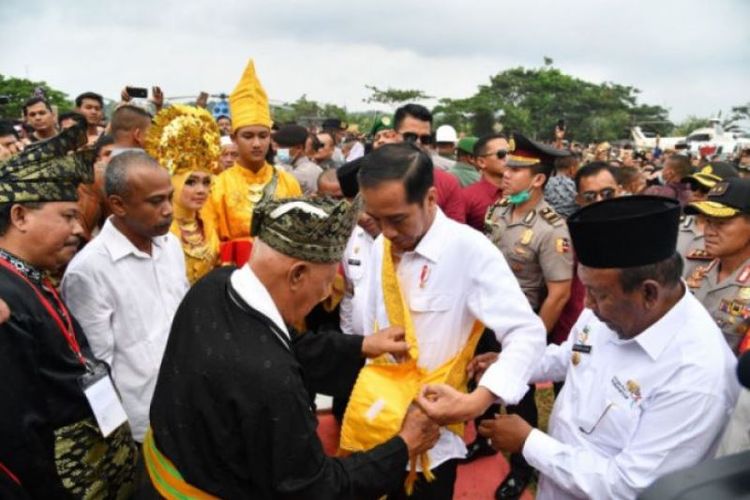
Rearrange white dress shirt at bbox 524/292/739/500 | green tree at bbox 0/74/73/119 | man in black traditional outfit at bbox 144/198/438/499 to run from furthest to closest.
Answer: green tree at bbox 0/74/73/119 < white dress shirt at bbox 524/292/739/500 < man in black traditional outfit at bbox 144/198/438/499

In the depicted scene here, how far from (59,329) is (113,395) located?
375 mm

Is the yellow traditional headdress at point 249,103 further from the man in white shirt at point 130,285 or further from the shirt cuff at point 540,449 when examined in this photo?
the shirt cuff at point 540,449

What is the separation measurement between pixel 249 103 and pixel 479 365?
11.1 feet

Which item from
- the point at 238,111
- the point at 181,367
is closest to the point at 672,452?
the point at 181,367

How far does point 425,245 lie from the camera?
2.38 m

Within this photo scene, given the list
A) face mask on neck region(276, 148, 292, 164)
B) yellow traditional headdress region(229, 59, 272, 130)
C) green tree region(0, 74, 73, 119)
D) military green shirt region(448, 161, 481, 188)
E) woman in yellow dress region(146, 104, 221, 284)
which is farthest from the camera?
green tree region(0, 74, 73, 119)

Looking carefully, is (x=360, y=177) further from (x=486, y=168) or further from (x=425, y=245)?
(x=486, y=168)

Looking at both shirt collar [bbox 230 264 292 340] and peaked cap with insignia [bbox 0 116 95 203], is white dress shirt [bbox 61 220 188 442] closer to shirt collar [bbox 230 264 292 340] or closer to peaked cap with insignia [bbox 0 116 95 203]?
peaked cap with insignia [bbox 0 116 95 203]

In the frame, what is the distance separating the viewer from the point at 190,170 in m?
4.16

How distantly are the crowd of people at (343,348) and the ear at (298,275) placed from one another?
0.01 m

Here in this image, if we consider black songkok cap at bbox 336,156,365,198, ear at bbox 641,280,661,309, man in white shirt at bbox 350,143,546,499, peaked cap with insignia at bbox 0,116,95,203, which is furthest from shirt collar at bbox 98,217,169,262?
ear at bbox 641,280,661,309

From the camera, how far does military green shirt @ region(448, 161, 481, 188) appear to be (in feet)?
21.1

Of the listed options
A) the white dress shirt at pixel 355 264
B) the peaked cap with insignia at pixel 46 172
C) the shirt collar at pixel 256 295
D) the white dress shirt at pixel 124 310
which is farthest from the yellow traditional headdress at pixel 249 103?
the shirt collar at pixel 256 295

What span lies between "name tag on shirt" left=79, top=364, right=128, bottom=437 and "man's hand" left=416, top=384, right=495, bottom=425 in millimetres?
1252
